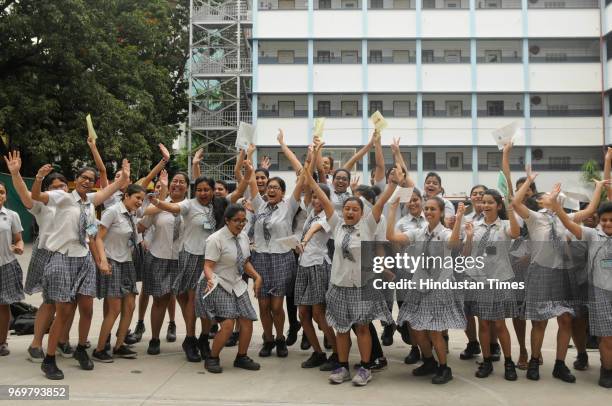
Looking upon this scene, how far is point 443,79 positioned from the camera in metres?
30.3

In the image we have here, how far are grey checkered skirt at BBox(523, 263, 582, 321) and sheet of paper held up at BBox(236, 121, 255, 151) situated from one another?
3.20 metres

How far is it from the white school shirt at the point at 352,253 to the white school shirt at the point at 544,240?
1.43 meters

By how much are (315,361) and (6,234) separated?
3386 millimetres

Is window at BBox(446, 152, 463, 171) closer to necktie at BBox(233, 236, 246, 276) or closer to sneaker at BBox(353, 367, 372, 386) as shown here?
necktie at BBox(233, 236, 246, 276)

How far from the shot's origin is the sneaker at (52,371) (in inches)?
195

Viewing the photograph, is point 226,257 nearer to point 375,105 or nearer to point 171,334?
point 171,334

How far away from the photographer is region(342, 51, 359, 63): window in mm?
30766

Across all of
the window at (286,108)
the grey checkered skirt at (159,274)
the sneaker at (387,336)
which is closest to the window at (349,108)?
the window at (286,108)

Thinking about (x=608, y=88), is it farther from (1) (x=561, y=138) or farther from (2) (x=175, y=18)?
(2) (x=175, y=18)

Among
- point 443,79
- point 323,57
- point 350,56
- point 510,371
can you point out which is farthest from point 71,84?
point 443,79

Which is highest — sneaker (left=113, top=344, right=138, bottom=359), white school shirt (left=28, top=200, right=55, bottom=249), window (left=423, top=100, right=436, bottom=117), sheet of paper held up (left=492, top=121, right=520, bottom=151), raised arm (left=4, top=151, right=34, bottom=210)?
window (left=423, top=100, right=436, bottom=117)

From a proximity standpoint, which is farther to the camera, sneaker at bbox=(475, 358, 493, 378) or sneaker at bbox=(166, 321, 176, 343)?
sneaker at bbox=(166, 321, 176, 343)

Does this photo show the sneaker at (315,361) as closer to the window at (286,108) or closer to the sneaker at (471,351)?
the sneaker at (471,351)

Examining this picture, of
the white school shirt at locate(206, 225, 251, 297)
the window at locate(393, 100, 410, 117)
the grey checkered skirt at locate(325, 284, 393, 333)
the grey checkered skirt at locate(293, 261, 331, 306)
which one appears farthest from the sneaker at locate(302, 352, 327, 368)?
the window at locate(393, 100, 410, 117)
